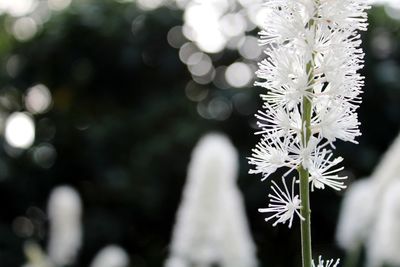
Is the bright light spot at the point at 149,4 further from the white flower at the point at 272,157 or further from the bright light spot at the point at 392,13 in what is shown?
the white flower at the point at 272,157

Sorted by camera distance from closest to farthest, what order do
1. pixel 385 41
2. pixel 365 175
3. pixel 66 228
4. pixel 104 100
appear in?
pixel 66 228, pixel 365 175, pixel 385 41, pixel 104 100

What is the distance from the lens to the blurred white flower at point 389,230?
11.3 feet

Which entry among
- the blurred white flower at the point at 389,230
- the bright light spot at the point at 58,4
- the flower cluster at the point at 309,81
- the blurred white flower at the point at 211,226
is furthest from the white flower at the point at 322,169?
the bright light spot at the point at 58,4

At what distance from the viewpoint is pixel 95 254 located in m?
7.02

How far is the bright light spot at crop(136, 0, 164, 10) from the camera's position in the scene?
750cm

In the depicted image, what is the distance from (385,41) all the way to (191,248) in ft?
12.6

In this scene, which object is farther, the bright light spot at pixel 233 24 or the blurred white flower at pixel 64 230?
the bright light spot at pixel 233 24

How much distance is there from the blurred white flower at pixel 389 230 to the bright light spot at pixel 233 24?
11.5 ft

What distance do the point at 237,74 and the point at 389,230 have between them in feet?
12.0

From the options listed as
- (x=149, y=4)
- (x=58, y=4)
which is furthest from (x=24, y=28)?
(x=149, y=4)

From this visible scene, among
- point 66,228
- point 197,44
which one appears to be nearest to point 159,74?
point 197,44

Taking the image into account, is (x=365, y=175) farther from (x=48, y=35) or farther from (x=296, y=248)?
(x=48, y=35)

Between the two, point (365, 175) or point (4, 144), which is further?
point (4, 144)

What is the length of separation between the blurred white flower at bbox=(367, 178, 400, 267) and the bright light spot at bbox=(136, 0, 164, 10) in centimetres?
417
